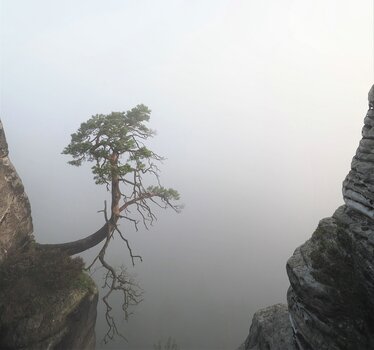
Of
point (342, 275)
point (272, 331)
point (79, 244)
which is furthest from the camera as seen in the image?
point (79, 244)

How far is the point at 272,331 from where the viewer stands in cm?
1020

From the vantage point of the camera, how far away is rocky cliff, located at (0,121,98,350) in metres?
13.7

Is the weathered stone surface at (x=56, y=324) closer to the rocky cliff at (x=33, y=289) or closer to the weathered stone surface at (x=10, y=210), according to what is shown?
the rocky cliff at (x=33, y=289)

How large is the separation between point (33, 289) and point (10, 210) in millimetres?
4713

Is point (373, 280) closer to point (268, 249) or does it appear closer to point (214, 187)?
point (268, 249)

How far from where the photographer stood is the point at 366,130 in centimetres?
867

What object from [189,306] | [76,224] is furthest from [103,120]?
[76,224]

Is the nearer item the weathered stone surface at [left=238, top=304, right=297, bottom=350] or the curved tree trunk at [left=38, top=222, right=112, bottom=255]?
the weathered stone surface at [left=238, top=304, right=297, bottom=350]

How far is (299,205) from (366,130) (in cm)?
18078

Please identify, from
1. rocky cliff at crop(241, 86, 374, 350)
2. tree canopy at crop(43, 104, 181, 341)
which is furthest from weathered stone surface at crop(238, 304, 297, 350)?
tree canopy at crop(43, 104, 181, 341)

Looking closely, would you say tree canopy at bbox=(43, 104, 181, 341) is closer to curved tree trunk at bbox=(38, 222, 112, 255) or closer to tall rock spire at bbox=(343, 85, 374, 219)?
curved tree trunk at bbox=(38, 222, 112, 255)

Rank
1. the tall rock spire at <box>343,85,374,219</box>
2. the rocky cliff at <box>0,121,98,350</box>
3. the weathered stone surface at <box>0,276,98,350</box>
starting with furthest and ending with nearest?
the rocky cliff at <box>0,121,98,350</box>, the weathered stone surface at <box>0,276,98,350</box>, the tall rock spire at <box>343,85,374,219</box>

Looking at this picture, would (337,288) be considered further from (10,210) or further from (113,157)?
(10,210)

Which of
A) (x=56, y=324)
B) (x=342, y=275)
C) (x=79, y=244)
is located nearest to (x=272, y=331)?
(x=342, y=275)
